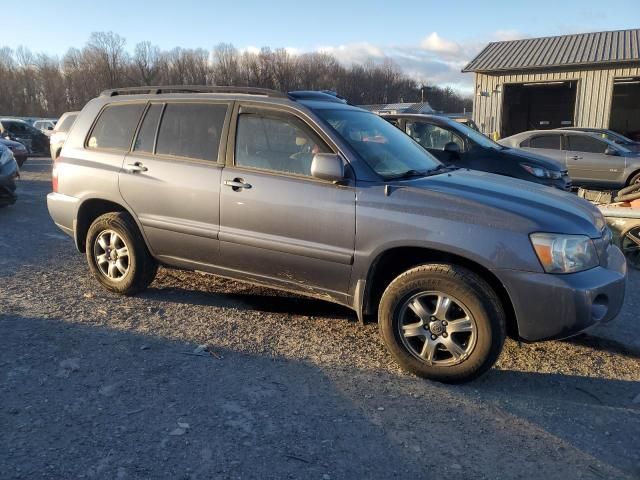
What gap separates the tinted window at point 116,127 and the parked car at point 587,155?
10.3 m

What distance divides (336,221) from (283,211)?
17.4 inches

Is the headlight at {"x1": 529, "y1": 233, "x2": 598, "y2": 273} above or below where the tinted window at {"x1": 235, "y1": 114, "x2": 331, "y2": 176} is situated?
below

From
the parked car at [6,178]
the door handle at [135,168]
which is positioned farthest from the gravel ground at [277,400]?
the parked car at [6,178]

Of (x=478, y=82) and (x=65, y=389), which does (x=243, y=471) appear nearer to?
(x=65, y=389)

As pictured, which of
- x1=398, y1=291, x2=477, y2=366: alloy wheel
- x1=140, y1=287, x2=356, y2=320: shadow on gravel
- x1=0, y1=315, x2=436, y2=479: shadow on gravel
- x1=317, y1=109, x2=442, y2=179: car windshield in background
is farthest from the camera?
x1=140, y1=287, x2=356, y2=320: shadow on gravel

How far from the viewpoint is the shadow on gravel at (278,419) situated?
2627 millimetres

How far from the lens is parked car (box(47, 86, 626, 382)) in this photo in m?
3.26

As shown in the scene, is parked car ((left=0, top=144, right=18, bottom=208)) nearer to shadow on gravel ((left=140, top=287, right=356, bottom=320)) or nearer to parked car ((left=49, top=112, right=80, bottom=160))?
parked car ((left=49, top=112, right=80, bottom=160))

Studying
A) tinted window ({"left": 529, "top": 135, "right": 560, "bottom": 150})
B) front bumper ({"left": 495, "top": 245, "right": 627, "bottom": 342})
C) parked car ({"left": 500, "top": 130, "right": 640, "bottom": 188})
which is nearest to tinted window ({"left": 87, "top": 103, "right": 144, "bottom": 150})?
front bumper ({"left": 495, "top": 245, "right": 627, "bottom": 342})

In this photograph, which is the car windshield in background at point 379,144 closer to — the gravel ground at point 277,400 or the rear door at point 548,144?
the gravel ground at point 277,400

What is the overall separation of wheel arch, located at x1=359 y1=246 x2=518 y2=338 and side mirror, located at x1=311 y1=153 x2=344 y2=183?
0.62m

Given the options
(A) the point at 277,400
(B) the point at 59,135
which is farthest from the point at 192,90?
(B) the point at 59,135

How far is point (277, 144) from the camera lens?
409 cm

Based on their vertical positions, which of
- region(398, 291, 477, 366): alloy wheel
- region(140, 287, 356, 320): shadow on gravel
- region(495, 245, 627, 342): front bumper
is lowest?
region(140, 287, 356, 320): shadow on gravel
